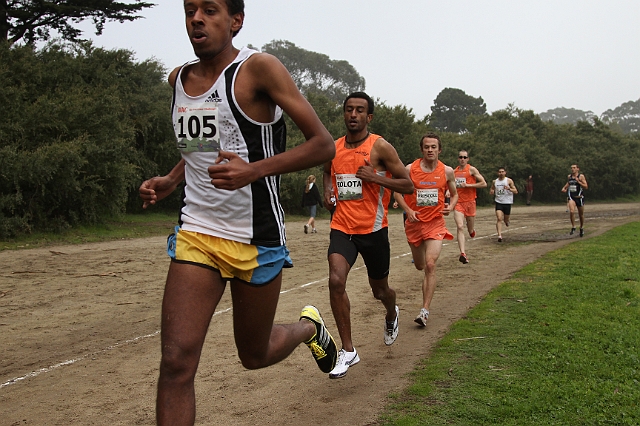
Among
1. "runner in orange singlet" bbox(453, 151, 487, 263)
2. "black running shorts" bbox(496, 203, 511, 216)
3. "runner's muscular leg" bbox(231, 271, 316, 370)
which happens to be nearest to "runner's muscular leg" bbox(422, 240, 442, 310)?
"runner's muscular leg" bbox(231, 271, 316, 370)

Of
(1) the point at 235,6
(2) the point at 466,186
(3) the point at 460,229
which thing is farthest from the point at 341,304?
(2) the point at 466,186

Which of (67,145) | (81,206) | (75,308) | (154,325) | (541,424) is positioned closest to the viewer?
(541,424)

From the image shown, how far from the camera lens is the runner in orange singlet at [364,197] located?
6.06 metres

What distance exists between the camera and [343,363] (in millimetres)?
5508

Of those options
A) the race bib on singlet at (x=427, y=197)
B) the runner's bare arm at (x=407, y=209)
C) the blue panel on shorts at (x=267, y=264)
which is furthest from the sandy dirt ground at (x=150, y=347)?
the blue panel on shorts at (x=267, y=264)

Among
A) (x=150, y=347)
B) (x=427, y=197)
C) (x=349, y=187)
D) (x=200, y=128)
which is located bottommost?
(x=150, y=347)

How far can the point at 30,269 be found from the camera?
477 inches

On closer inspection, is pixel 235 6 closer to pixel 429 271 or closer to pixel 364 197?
pixel 364 197

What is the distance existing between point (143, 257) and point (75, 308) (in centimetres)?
551

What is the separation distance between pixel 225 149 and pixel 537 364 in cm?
363

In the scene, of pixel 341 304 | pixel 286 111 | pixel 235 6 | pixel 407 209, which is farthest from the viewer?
pixel 407 209

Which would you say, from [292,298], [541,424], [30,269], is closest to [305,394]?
[541,424]

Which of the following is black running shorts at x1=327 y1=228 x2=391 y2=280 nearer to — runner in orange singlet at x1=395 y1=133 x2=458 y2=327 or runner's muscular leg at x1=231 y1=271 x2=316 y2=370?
runner in orange singlet at x1=395 y1=133 x2=458 y2=327

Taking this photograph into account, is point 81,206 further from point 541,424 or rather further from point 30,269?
point 541,424
